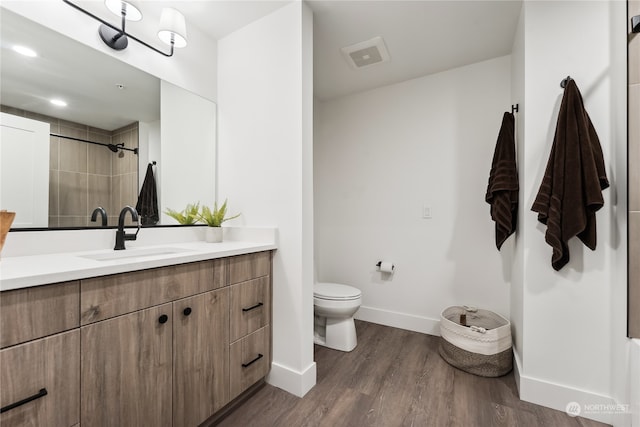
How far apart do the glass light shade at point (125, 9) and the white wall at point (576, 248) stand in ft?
6.99

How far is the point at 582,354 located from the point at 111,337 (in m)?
2.15

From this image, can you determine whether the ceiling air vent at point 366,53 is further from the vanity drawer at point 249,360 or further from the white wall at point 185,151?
the vanity drawer at point 249,360

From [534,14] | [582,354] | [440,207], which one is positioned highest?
[534,14]

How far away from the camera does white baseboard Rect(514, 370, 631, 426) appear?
52.7 inches

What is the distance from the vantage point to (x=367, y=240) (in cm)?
277

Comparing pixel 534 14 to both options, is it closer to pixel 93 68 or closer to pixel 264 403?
pixel 93 68

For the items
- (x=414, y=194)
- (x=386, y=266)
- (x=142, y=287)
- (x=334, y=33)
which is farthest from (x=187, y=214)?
(x=414, y=194)

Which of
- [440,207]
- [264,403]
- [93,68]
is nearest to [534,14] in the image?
[440,207]

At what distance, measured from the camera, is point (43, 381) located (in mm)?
800

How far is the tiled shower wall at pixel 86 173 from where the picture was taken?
1289mm

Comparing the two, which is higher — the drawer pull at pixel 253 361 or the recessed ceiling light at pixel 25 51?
the recessed ceiling light at pixel 25 51

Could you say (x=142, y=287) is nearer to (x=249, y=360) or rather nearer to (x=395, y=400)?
(x=249, y=360)

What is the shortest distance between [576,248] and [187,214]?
2.24m

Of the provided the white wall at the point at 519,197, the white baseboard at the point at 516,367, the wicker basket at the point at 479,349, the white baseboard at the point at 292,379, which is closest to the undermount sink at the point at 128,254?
the white baseboard at the point at 292,379
